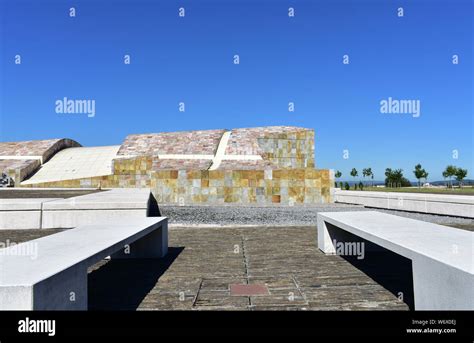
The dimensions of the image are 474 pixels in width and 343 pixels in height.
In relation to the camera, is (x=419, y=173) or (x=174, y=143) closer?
(x=174, y=143)

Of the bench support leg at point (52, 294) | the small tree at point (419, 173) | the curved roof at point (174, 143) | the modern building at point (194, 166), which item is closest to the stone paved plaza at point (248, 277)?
the bench support leg at point (52, 294)

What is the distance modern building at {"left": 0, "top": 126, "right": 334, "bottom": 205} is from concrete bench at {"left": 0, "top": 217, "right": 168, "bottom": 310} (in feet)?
45.5

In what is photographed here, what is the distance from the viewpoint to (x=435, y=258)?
2908mm

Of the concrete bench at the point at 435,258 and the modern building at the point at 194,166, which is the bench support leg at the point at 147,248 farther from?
the modern building at the point at 194,166

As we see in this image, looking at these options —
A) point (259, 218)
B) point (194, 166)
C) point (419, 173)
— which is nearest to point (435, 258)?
point (259, 218)

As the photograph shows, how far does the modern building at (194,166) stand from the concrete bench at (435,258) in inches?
529

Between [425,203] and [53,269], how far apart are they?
40.1 ft

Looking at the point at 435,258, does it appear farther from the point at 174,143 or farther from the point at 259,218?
the point at 174,143

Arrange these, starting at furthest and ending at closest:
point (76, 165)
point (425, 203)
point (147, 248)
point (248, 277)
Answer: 1. point (76, 165)
2. point (425, 203)
3. point (147, 248)
4. point (248, 277)

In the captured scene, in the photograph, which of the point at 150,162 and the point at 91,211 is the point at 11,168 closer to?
the point at 150,162

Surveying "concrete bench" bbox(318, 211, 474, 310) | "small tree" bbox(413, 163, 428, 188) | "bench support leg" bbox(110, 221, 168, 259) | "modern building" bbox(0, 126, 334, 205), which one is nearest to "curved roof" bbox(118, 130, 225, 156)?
"modern building" bbox(0, 126, 334, 205)

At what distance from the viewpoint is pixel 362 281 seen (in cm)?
462

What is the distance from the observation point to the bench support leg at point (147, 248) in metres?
6.24
